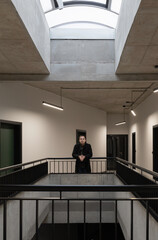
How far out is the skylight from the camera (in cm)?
624

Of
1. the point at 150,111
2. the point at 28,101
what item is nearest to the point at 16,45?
the point at 28,101

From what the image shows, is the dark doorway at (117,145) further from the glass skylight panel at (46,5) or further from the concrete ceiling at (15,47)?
the glass skylight panel at (46,5)

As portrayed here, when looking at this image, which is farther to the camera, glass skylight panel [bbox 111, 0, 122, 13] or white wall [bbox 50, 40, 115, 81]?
white wall [bbox 50, 40, 115, 81]

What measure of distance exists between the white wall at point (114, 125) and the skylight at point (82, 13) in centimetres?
877

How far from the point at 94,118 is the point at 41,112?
4.77 m

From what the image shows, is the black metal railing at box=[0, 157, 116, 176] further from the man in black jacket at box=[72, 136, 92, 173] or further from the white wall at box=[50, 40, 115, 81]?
the white wall at box=[50, 40, 115, 81]

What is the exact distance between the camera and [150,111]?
8820mm

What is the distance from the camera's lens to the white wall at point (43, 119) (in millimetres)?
6969

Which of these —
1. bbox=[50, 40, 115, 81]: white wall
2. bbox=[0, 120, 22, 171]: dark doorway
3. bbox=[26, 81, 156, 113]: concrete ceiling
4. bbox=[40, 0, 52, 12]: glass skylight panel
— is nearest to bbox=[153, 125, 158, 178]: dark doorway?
bbox=[26, 81, 156, 113]: concrete ceiling

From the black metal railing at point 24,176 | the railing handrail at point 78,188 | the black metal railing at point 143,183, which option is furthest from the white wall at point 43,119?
the railing handrail at point 78,188

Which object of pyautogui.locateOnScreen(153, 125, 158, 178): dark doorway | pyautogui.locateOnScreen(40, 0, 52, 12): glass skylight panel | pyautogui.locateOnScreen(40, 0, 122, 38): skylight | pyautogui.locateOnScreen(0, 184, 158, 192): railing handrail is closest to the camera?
pyautogui.locateOnScreen(0, 184, 158, 192): railing handrail

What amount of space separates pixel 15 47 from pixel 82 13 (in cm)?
312

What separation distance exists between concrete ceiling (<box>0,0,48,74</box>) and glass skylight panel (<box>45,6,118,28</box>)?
166 cm

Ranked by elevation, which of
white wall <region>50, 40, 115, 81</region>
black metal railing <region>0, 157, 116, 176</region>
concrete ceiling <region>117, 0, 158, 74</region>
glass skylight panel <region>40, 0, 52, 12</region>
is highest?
glass skylight panel <region>40, 0, 52, 12</region>
